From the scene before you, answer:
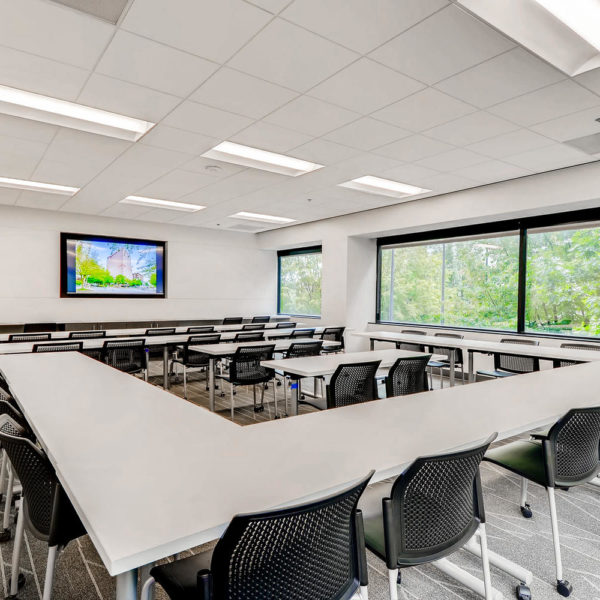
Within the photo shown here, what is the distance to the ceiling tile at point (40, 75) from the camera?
2.79 m

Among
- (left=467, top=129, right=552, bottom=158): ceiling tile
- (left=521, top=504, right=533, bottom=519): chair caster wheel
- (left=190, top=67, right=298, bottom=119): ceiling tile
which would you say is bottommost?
(left=521, top=504, right=533, bottom=519): chair caster wheel

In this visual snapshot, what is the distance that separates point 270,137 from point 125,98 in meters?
1.39

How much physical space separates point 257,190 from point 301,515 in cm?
581

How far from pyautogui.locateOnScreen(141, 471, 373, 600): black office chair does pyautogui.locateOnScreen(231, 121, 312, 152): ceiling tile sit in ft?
11.5

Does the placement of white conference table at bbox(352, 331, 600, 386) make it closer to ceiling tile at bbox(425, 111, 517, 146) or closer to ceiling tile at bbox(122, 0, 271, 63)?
ceiling tile at bbox(425, 111, 517, 146)

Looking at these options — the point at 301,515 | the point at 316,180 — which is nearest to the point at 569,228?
the point at 316,180

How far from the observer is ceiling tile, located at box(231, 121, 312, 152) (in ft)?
13.1

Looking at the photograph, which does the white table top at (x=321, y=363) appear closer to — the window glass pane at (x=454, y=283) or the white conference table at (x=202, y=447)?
the white conference table at (x=202, y=447)

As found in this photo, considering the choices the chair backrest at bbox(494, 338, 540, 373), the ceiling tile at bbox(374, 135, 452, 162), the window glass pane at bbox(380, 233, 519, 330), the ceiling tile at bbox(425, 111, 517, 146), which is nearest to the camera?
the ceiling tile at bbox(425, 111, 517, 146)

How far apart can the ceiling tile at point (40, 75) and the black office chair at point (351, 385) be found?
2.80 metres

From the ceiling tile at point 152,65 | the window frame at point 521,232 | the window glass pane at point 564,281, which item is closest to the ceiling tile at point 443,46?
the ceiling tile at point 152,65

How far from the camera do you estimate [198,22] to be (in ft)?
7.84

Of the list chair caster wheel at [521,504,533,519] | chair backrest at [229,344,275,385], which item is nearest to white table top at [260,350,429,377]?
chair backrest at [229,344,275,385]

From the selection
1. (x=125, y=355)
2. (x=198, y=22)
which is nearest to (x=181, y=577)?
(x=198, y=22)
